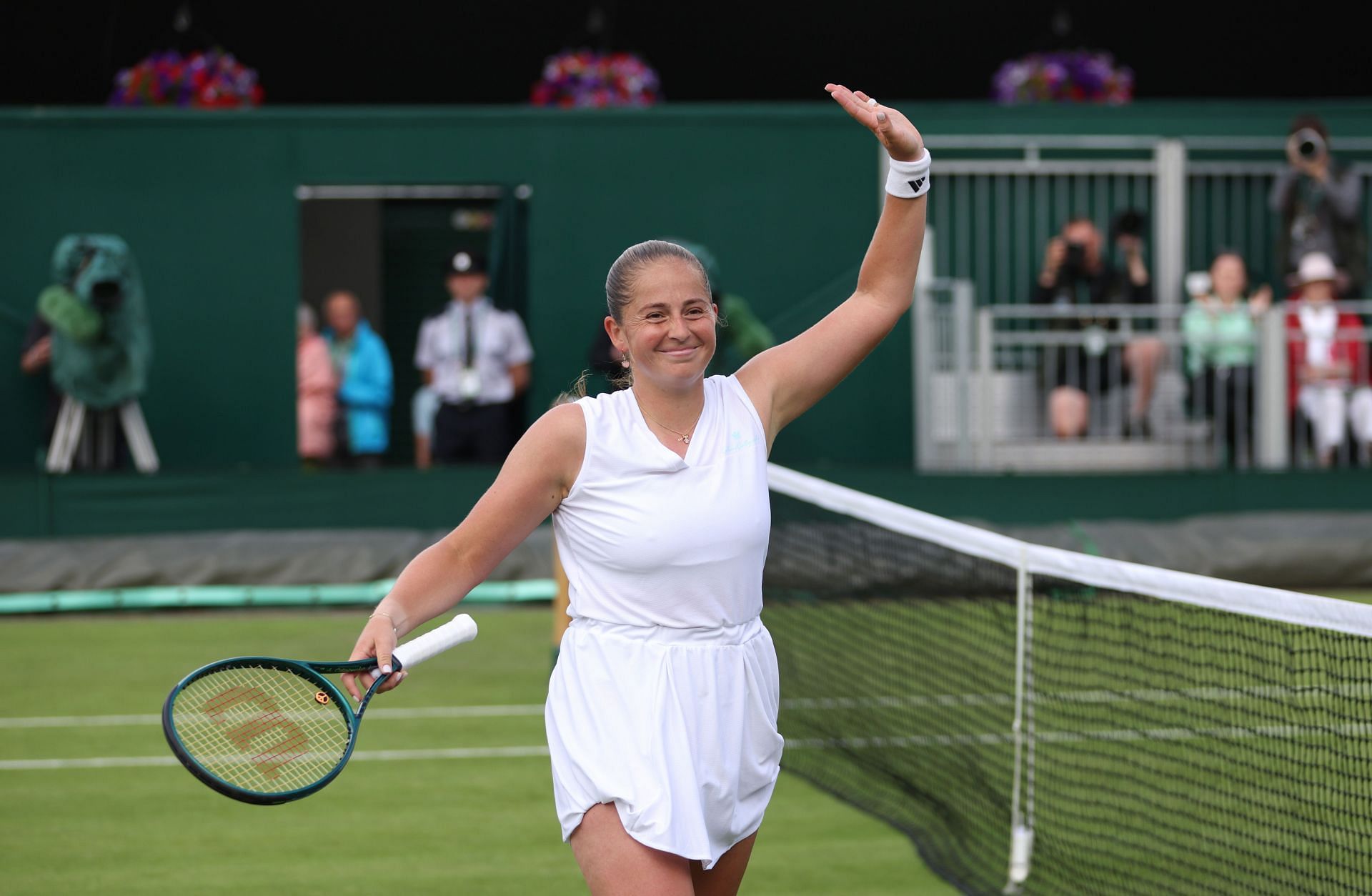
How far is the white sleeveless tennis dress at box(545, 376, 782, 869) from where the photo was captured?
133 inches

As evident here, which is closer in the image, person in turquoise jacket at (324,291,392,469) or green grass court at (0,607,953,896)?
green grass court at (0,607,953,896)

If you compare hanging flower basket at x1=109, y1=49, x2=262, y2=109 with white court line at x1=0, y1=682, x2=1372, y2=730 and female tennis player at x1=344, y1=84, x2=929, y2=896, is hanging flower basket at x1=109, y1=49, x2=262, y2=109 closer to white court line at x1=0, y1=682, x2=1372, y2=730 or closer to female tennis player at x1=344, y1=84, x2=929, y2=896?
white court line at x1=0, y1=682, x2=1372, y2=730

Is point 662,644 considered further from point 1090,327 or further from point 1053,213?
point 1053,213

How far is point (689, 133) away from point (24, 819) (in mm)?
8716

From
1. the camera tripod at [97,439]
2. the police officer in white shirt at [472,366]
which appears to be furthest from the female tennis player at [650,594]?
the camera tripod at [97,439]

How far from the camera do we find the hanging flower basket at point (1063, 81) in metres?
15.3

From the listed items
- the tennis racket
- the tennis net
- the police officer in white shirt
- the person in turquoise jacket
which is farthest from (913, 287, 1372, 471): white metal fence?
the tennis racket

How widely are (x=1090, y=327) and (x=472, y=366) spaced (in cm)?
440

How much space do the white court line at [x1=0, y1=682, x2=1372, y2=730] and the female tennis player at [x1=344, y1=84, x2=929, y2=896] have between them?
4.54 m

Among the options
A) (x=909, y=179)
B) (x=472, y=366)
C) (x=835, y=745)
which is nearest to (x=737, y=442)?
(x=909, y=179)

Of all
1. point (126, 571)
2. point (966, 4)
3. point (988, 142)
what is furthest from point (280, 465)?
point (966, 4)

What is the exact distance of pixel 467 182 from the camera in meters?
14.0

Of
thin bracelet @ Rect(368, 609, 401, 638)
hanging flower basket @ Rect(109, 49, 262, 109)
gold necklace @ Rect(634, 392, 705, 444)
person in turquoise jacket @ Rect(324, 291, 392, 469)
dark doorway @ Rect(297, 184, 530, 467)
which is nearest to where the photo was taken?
thin bracelet @ Rect(368, 609, 401, 638)

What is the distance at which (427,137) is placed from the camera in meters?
14.0
